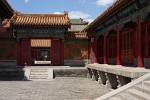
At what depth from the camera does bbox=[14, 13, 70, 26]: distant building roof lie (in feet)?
82.0

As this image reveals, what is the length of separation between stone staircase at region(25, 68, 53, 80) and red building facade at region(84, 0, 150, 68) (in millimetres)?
4092

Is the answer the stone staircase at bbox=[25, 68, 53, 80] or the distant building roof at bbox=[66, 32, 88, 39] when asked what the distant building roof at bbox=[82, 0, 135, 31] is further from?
the distant building roof at bbox=[66, 32, 88, 39]

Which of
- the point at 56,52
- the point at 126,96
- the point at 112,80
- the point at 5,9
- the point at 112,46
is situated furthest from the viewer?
the point at 56,52

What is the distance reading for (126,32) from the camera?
63.0 ft

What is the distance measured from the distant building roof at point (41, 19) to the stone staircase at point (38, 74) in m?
4.55

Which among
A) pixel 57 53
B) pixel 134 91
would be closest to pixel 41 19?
pixel 57 53

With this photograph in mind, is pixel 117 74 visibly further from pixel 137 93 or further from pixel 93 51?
pixel 93 51

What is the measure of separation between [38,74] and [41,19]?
6799mm

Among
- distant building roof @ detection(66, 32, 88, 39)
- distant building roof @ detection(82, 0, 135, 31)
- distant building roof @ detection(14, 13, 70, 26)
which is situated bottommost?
distant building roof @ detection(66, 32, 88, 39)

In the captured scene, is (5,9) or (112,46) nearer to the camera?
(5,9)

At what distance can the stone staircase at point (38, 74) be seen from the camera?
20623 mm

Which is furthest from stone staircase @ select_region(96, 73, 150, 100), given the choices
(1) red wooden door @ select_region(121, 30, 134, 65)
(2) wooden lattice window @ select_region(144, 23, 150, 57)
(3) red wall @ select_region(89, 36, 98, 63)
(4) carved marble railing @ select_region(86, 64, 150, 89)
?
(3) red wall @ select_region(89, 36, 98, 63)

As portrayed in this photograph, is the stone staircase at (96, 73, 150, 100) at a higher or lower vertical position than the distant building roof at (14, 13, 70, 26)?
lower

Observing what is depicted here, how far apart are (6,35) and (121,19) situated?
44.3 ft
